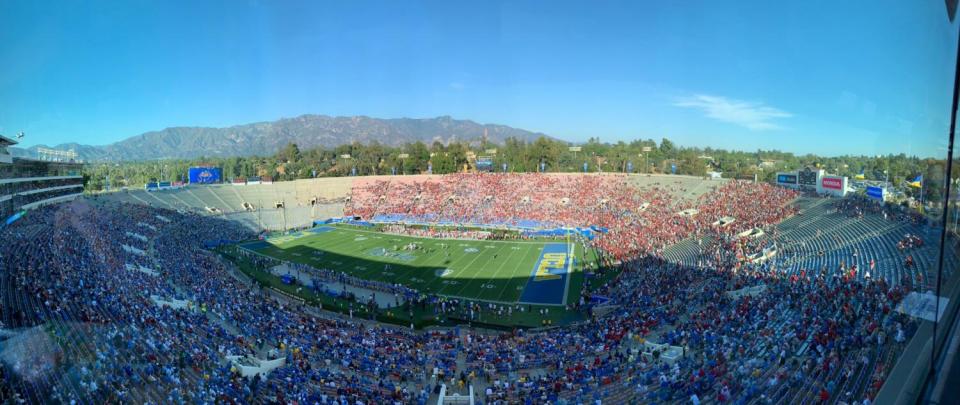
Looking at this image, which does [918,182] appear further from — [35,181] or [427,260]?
[35,181]

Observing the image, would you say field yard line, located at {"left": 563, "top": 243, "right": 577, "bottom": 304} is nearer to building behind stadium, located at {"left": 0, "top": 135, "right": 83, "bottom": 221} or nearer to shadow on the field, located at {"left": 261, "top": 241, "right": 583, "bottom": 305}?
shadow on the field, located at {"left": 261, "top": 241, "right": 583, "bottom": 305}

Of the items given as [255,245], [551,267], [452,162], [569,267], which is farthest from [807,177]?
[452,162]

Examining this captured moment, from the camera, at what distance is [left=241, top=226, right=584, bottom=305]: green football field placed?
2192 cm

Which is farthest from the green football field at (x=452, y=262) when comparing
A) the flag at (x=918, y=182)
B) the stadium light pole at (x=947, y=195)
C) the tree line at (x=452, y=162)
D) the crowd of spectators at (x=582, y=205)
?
the tree line at (x=452, y=162)

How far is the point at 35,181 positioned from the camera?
2156 cm

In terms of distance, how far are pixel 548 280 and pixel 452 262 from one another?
6.32 m

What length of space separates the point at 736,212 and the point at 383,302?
2128 cm

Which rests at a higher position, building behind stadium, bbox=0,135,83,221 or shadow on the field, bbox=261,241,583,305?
building behind stadium, bbox=0,135,83,221

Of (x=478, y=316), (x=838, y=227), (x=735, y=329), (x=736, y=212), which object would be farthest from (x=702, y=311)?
(x=736, y=212)

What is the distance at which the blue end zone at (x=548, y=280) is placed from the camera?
67.6 feet

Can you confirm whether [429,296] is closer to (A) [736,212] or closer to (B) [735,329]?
(B) [735,329]

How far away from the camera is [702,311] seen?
14609mm

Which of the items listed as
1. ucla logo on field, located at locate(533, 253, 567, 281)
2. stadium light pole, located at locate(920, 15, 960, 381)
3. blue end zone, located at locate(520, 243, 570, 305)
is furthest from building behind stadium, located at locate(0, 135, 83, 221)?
ucla logo on field, located at locate(533, 253, 567, 281)

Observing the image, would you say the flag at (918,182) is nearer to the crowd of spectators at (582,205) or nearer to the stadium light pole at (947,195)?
the stadium light pole at (947,195)
